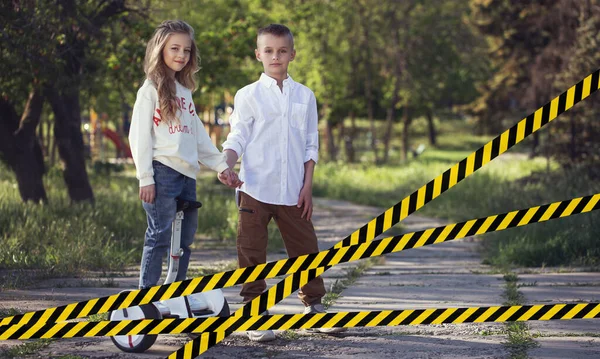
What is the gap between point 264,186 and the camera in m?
5.54

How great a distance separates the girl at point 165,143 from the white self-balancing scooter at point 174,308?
0.06 meters

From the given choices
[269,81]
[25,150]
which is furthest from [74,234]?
[269,81]

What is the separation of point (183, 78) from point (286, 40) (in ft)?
2.08

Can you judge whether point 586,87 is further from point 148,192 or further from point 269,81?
point 148,192

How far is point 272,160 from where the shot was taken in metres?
5.55

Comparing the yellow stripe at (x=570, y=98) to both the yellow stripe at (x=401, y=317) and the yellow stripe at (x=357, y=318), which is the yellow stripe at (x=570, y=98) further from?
the yellow stripe at (x=357, y=318)

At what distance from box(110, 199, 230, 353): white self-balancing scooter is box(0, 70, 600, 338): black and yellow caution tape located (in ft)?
0.76

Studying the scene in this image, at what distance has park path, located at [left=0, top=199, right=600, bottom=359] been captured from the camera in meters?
4.91

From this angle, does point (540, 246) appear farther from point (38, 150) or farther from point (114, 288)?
point (38, 150)

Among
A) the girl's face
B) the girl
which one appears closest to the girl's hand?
the girl

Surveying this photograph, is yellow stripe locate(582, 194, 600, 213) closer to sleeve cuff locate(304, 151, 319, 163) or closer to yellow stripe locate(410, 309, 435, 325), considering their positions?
yellow stripe locate(410, 309, 435, 325)

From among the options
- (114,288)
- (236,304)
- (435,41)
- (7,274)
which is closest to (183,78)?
(236,304)

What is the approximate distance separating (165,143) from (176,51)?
1.70 feet

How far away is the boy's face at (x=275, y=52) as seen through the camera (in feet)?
18.1
